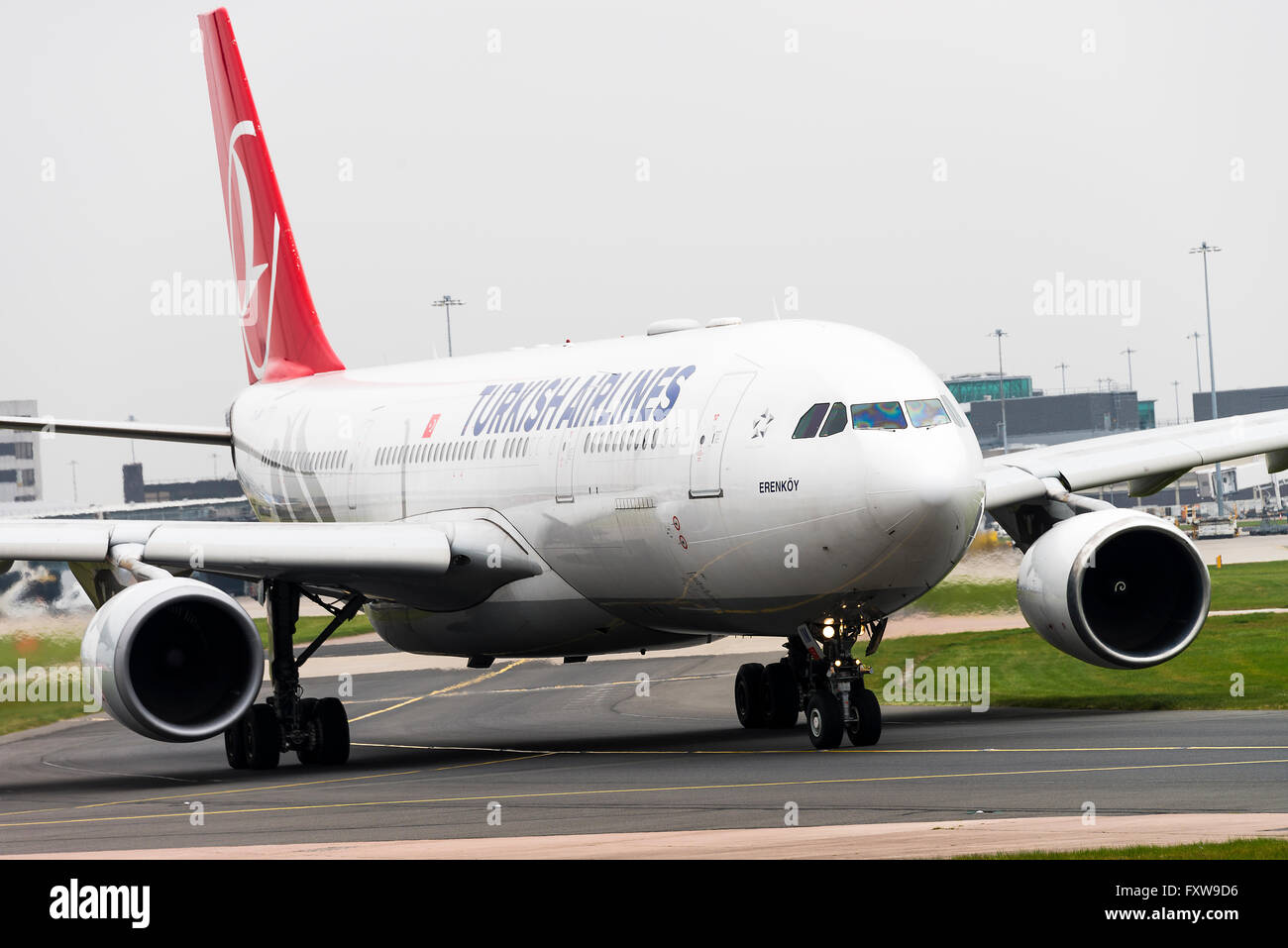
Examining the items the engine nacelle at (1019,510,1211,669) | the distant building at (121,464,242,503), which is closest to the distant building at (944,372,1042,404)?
the distant building at (121,464,242,503)

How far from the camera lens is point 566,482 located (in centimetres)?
2317

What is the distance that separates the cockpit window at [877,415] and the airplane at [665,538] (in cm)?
3

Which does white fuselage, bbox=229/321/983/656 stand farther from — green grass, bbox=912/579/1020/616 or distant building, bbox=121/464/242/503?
distant building, bbox=121/464/242/503

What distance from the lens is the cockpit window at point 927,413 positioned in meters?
19.7

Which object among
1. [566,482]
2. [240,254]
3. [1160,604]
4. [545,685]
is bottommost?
[545,685]

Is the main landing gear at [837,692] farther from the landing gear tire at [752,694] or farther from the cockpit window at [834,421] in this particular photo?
the landing gear tire at [752,694]

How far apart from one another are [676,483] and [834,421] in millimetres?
2255

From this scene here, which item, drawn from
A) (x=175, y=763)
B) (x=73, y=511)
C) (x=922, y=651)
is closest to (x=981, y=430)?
(x=73, y=511)

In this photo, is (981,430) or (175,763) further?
(981,430)

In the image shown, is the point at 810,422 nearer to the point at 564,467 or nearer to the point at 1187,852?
the point at 564,467

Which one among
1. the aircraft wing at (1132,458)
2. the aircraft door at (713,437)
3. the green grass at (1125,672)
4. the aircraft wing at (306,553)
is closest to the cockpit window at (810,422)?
the aircraft door at (713,437)
